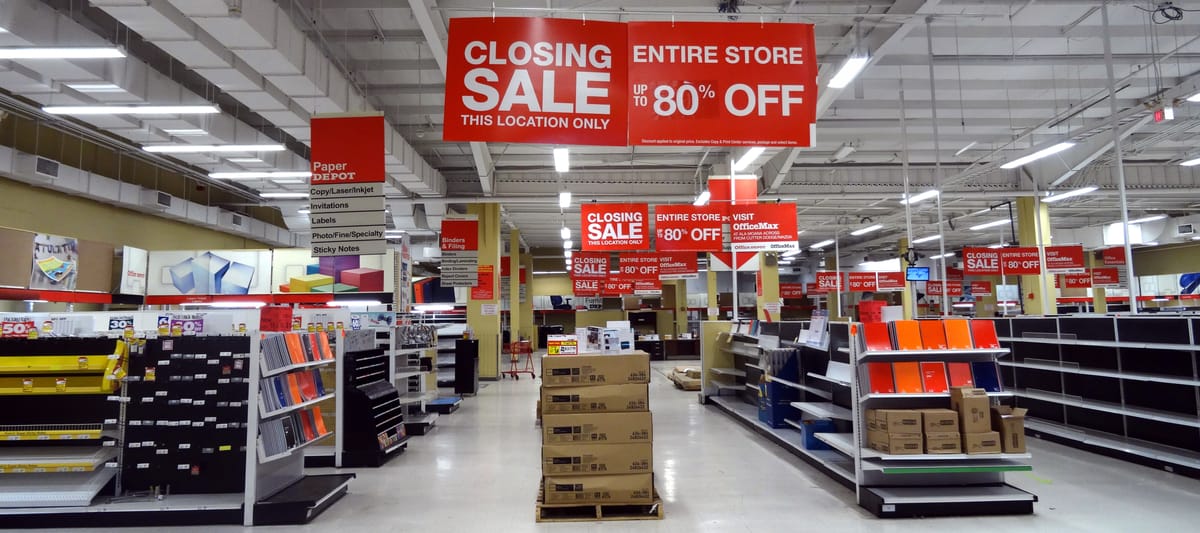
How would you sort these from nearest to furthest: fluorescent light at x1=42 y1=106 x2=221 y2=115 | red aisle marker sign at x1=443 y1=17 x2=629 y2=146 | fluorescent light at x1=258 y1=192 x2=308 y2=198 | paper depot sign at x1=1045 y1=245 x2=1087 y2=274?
1. red aisle marker sign at x1=443 y1=17 x2=629 y2=146
2. fluorescent light at x1=42 y1=106 x2=221 y2=115
3. fluorescent light at x1=258 y1=192 x2=308 y2=198
4. paper depot sign at x1=1045 y1=245 x2=1087 y2=274

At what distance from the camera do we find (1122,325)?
6508mm

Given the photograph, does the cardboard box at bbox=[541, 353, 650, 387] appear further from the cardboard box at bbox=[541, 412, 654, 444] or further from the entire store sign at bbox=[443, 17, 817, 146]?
the entire store sign at bbox=[443, 17, 817, 146]

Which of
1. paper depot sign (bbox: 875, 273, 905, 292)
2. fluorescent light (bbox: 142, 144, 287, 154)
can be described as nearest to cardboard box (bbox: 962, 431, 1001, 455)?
fluorescent light (bbox: 142, 144, 287, 154)

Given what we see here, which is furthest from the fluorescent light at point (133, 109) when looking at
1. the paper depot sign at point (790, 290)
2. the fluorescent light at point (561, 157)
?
the paper depot sign at point (790, 290)

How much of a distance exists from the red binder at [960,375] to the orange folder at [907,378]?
0.30 meters

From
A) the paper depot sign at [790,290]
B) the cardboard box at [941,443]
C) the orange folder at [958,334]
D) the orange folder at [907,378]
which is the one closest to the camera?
the cardboard box at [941,443]

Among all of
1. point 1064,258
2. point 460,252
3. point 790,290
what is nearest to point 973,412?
point 460,252

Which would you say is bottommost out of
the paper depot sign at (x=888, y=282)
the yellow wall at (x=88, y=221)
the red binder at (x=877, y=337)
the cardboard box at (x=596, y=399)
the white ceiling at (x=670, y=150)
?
the cardboard box at (x=596, y=399)

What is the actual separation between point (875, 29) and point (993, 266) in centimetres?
891

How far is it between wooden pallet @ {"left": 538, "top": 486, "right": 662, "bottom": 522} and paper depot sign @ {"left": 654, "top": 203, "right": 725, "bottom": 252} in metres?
5.73

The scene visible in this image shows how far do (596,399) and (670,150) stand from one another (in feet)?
30.3

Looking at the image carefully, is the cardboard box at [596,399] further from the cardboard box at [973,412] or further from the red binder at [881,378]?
the cardboard box at [973,412]

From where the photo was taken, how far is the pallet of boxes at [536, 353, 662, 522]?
4641 millimetres

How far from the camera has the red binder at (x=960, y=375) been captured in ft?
16.8
